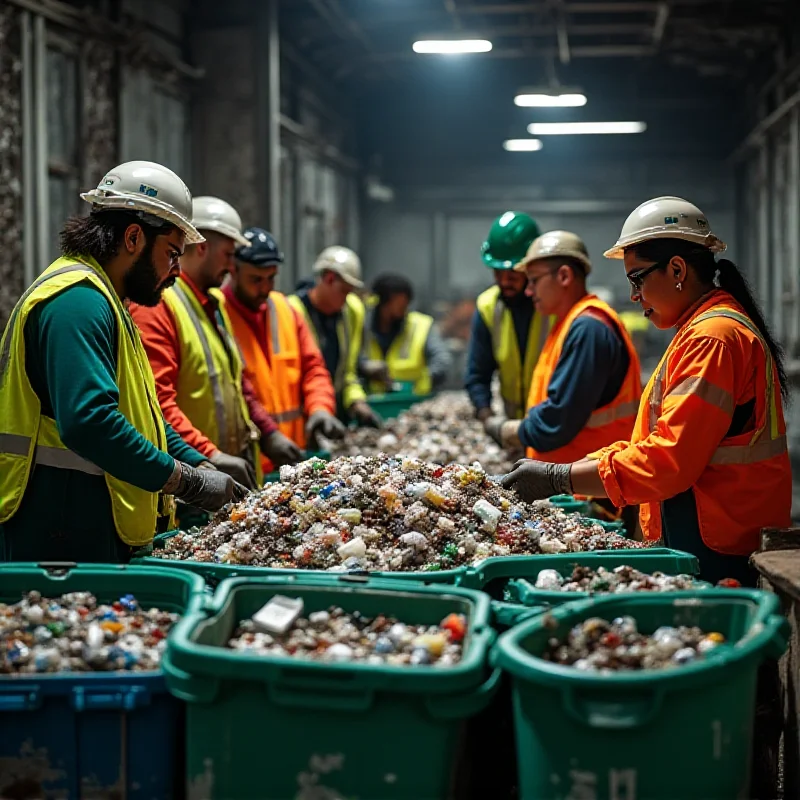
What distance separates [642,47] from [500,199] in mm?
4587

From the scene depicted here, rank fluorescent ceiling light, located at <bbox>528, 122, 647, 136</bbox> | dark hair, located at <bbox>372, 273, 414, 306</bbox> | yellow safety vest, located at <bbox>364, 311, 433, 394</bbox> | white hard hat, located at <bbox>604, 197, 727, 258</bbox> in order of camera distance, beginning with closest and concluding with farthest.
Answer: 1. white hard hat, located at <bbox>604, 197, 727, 258</bbox>
2. dark hair, located at <bbox>372, 273, 414, 306</bbox>
3. yellow safety vest, located at <bbox>364, 311, 433, 394</bbox>
4. fluorescent ceiling light, located at <bbox>528, 122, 647, 136</bbox>

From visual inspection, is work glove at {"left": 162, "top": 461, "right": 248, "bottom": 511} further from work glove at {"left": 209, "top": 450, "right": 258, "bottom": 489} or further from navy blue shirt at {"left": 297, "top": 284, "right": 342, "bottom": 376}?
navy blue shirt at {"left": 297, "top": 284, "right": 342, "bottom": 376}

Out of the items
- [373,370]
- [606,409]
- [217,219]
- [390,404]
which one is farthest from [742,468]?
[373,370]

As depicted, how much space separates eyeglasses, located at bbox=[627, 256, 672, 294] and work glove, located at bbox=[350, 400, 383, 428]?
3320 mm

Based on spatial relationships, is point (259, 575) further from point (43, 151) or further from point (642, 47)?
point (642, 47)

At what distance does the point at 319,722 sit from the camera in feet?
6.25

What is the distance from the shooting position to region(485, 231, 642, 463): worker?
400 cm

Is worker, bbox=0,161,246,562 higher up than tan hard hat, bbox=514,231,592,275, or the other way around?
tan hard hat, bbox=514,231,592,275

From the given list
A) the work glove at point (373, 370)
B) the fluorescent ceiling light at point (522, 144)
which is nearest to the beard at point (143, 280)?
the work glove at point (373, 370)

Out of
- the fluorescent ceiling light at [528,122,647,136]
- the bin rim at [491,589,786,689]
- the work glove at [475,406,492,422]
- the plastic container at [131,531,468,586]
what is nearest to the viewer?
the bin rim at [491,589,786,689]

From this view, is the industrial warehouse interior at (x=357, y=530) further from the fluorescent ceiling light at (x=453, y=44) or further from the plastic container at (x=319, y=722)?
the fluorescent ceiling light at (x=453, y=44)

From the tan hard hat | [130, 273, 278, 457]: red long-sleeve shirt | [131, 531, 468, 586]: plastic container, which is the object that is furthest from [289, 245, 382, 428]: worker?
[131, 531, 468, 586]: plastic container

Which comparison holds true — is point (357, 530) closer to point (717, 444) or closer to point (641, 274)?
point (717, 444)

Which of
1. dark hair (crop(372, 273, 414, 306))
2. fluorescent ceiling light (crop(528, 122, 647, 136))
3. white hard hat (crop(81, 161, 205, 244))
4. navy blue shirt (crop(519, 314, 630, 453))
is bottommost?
navy blue shirt (crop(519, 314, 630, 453))
